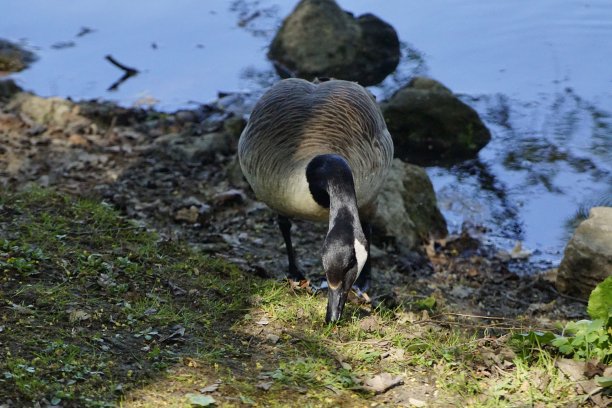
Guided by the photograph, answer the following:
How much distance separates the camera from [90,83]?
49.3 ft

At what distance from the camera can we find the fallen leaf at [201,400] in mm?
4586

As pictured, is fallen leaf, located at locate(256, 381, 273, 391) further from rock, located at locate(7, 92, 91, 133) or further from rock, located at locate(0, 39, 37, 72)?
rock, located at locate(0, 39, 37, 72)

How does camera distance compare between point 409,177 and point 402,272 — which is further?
point 409,177

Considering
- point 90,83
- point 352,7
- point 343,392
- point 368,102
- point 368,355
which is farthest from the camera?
point 352,7

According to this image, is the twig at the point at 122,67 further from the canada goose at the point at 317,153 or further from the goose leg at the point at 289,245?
the goose leg at the point at 289,245

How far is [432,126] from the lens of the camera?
12.2m

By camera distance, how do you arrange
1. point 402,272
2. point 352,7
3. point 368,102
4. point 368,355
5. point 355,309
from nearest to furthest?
point 368,355
point 355,309
point 368,102
point 402,272
point 352,7

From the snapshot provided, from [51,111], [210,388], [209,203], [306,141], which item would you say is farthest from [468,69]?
[210,388]

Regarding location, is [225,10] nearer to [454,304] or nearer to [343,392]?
[454,304]

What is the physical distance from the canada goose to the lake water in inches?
123

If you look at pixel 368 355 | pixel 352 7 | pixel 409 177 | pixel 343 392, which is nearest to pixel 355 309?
pixel 368 355

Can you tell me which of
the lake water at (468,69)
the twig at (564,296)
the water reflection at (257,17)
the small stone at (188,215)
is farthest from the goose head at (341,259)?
the water reflection at (257,17)

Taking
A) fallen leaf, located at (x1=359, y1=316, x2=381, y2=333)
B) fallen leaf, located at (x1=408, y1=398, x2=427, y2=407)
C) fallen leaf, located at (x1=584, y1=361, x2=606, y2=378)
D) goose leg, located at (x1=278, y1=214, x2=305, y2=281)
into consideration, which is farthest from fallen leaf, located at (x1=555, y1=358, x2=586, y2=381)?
goose leg, located at (x1=278, y1=214, x2=305, y2=281)

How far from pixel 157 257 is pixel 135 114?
645 centimetres
